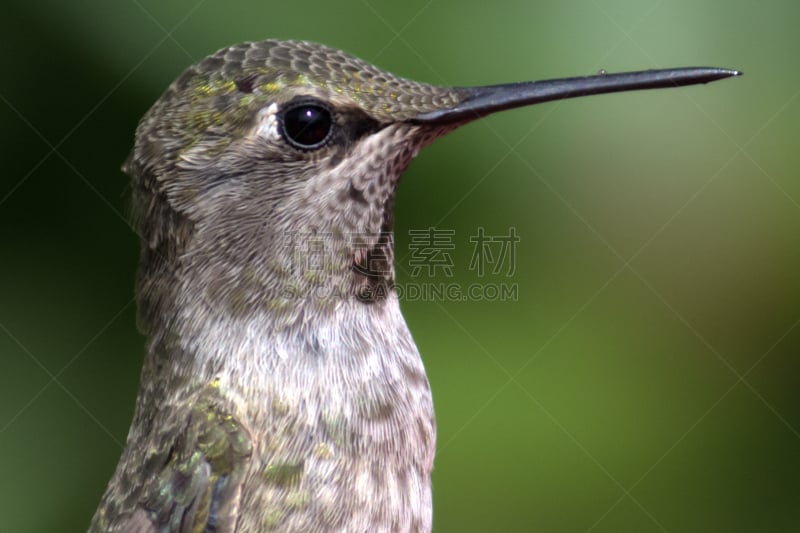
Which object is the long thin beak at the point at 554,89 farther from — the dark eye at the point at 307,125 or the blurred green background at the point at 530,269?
the blurred green background at the point at 530,269

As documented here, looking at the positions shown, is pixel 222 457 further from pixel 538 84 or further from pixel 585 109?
pixel 585 109

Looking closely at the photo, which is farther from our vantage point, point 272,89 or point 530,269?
point 530,269

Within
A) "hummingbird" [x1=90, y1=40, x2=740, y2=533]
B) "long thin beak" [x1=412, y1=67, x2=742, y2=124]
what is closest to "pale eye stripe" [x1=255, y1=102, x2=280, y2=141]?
"hummingbird" [x1=90, y1=40, x2=740, y2=533]

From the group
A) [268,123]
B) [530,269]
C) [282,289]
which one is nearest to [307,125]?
[268,123]

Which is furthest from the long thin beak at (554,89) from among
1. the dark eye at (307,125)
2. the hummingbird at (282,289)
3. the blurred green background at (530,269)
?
the blurred green background at (530,269)

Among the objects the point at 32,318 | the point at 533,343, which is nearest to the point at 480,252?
the point at 533,343

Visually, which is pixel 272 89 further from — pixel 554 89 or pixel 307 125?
pixel 554 89

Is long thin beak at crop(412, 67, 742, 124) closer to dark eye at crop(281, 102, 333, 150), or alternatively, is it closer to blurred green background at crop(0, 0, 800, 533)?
dark eye at crop(281, 102, 333, 150)
